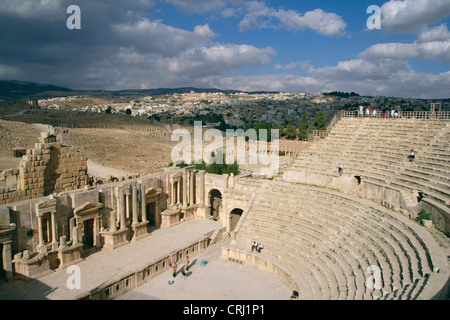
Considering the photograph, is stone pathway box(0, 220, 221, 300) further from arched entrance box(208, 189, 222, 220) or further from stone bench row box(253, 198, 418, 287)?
stone bench row box(253, 198, 418, 287)

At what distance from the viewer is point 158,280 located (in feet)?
53.5

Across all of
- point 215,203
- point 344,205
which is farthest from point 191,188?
point 344,205

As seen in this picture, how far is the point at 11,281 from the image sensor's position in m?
13.8

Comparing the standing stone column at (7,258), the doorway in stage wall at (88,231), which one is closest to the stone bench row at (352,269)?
the doorway in stage wall at (88,231)

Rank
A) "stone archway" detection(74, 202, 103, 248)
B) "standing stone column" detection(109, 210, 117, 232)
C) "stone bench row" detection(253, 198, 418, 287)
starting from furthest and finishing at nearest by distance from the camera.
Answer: "standing stone column" detection(109, 210, 117, 232) < "stone archway" detection(74, 202, 103, 248) < "stone bench row" detection(253, 198, 418, 287)

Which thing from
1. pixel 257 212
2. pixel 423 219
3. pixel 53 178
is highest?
pixel 53 178

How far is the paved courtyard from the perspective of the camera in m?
13.5

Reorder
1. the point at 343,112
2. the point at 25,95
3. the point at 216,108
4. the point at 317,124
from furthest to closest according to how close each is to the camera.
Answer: the point at 25,95, the point at 216,108, the point at 317,124, the point at 343,112

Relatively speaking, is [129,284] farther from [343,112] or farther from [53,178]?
[343,112]

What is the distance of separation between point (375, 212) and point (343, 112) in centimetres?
1449

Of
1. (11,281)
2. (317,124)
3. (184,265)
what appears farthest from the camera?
(317,124)

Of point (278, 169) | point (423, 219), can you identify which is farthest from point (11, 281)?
point (278, 169)

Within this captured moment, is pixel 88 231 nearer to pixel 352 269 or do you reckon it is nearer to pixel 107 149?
pixel 352 269

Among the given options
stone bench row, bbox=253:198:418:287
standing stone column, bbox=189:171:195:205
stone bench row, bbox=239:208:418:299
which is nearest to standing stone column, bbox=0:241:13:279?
standing stone column, bbox=189:171:195:205
